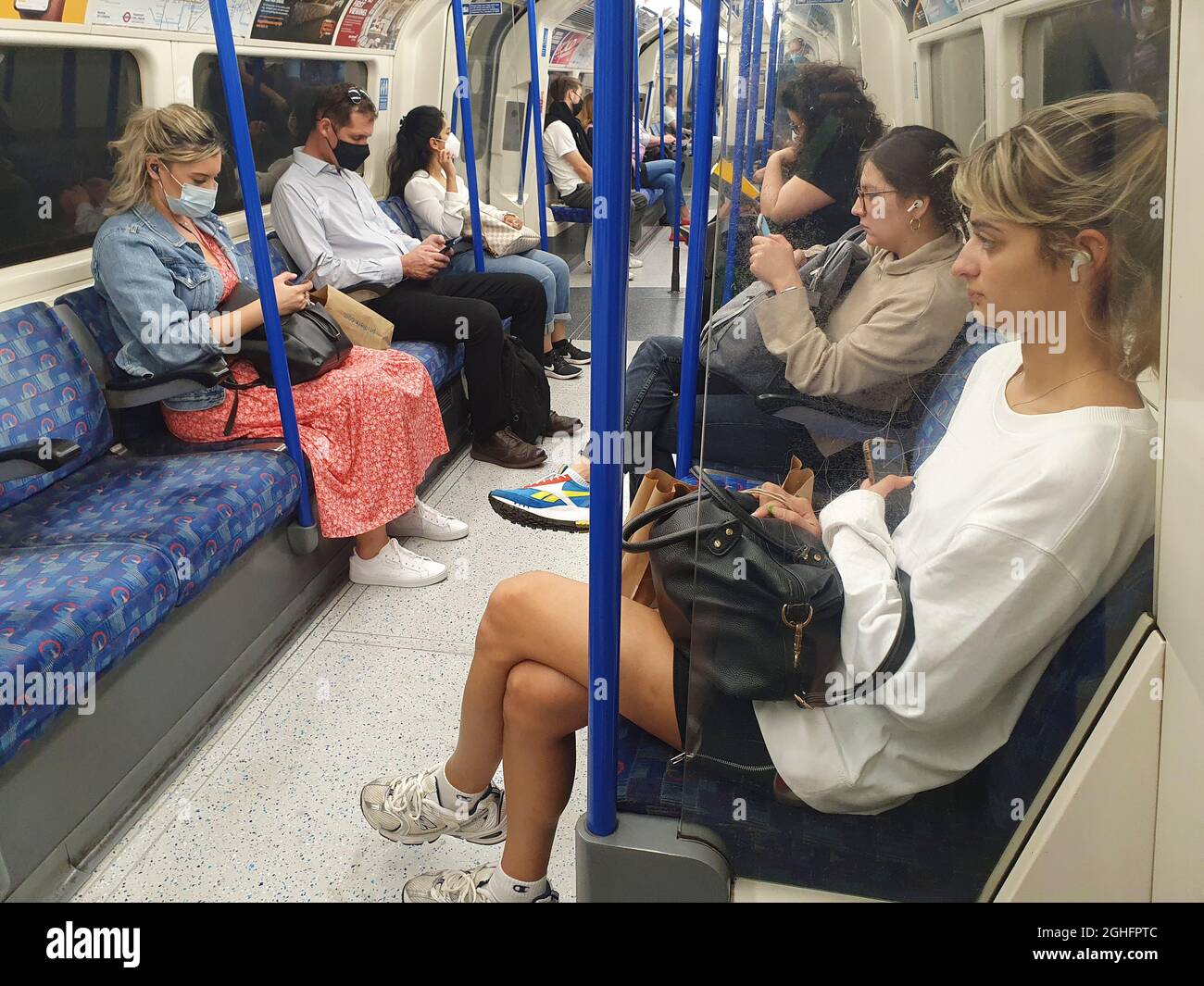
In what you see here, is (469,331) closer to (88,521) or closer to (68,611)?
(88,521)

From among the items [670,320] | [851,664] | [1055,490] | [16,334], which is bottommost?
[851,664]

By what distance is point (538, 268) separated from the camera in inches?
220

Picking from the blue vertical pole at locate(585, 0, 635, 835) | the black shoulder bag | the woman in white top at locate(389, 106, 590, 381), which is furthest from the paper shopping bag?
the blue vertical pole at locate(585, 0, 635, 835)

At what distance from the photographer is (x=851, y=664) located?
1.15m

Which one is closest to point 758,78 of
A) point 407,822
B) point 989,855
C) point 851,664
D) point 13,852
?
point 851,664

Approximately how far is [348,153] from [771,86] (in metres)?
3.94

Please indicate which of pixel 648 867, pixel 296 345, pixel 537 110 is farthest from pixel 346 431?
pixel 537 110

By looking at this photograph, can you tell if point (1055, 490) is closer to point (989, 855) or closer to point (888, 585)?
point (888, 585)

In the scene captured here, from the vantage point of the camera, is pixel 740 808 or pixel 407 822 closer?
pixel 740 808

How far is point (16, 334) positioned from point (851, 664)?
2541mm

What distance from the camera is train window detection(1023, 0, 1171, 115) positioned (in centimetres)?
91

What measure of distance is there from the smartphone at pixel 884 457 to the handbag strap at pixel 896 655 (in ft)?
0.38

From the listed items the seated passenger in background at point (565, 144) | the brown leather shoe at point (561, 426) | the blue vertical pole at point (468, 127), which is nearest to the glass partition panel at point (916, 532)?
the brown leather shoe at point (561, 426)

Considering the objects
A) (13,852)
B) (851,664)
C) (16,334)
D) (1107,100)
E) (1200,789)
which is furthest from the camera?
(16,334)
